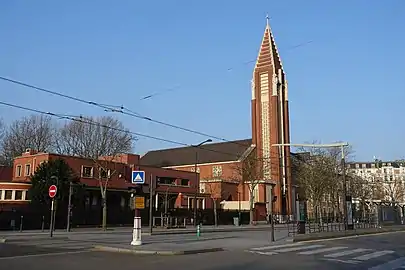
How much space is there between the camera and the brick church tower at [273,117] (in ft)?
287

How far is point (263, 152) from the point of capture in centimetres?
8700

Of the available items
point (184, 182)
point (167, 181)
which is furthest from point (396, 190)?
point (167, 181)

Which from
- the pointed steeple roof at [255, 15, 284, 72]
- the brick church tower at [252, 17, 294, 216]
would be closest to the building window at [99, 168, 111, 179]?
the brick church tower at [252, 17, 294, 216]

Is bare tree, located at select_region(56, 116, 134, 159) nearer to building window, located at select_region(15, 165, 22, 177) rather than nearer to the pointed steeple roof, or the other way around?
building window, located at select_region(15, 165, 22, 177)

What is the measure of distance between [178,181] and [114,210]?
1842 cm

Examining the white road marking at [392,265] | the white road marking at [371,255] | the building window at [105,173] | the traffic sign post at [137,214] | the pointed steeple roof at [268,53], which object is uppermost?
the pointed steeple roof at [268,53]

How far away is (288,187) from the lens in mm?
89562

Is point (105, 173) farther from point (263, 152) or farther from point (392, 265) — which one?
point (392, 265)

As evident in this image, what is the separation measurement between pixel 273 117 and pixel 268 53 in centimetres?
1461

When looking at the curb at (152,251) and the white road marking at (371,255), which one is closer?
the white road marking at (371,255)

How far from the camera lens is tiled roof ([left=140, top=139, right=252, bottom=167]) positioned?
9288cm

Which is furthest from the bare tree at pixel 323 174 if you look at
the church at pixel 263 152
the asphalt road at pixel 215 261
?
the asphalt road at pixel 215 261

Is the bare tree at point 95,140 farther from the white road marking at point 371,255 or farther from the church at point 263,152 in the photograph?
the white road marking at point 371,255

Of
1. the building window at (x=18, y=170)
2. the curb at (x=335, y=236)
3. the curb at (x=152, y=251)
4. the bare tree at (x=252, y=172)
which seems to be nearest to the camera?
the curb at (x=152, y=251)
